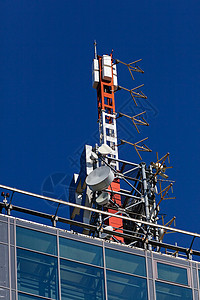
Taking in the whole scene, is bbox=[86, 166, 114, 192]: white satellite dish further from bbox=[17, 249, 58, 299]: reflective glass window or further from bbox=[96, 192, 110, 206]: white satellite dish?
bbox=[17, 249, 58, 299]: reflective glass window

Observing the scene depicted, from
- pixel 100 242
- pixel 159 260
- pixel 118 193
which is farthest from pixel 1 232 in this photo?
pixel 118 193

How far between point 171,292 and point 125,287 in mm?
2518

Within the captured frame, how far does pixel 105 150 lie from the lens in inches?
2830

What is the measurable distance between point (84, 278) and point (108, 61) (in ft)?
113

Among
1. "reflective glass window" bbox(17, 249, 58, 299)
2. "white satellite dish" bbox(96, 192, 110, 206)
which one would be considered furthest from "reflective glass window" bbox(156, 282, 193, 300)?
"white satellite dish" bbox(96, 192, 110, 206)

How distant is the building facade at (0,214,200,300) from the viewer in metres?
48.6

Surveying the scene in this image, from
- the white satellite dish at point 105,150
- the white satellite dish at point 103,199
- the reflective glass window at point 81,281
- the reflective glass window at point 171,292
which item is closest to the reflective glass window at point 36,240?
the reflective glass window at point 81,281

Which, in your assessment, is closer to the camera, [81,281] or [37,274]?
[37,274]

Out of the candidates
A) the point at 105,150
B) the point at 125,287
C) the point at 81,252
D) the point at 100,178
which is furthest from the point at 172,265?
the point at 105,150

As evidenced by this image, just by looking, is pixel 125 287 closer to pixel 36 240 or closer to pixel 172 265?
pixel 172 265

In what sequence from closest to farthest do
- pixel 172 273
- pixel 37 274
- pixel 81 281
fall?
pixel 37 274
pixel 81 281
pixel 172 273

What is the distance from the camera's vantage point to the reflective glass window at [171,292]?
5159cm

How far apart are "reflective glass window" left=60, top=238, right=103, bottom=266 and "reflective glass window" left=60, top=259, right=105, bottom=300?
343 millimetres

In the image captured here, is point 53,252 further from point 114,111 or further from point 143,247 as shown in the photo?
point 114,111
